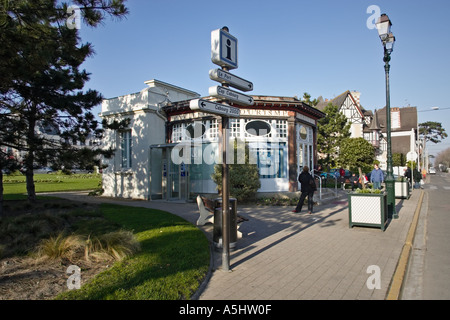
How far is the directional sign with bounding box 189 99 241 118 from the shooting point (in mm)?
4656

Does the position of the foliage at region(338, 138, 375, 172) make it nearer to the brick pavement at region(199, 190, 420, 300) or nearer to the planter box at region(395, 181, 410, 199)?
the planter box at region(395, 181, 410, 199)

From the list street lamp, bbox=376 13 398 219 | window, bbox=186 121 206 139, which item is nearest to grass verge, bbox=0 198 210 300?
window, bbox=186 121 206 139

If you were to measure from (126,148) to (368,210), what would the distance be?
12.9m

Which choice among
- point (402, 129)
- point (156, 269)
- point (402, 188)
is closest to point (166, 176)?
point (156, 269)

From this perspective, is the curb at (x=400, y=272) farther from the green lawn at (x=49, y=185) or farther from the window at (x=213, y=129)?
the green lawn at (x=49, y=185)

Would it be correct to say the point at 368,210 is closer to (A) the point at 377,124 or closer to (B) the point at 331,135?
(B) the point at 331,135

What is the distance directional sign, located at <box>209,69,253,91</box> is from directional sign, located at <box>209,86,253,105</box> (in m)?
0.15

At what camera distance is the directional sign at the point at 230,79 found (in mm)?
4895

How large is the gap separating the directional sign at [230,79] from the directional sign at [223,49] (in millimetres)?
214

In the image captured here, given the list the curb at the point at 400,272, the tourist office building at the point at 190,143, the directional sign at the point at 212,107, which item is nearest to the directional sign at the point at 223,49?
the directional sign at the point at 212,107
